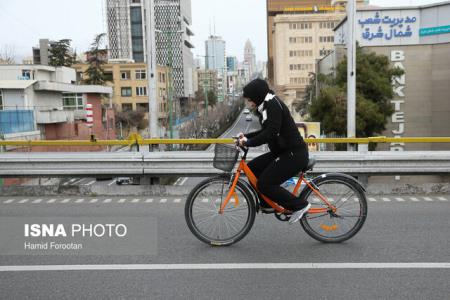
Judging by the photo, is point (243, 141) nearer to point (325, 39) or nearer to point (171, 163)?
point (171, 163)

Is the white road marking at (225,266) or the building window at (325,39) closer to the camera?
the white road marking at (225,266)

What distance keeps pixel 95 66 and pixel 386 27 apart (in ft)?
172

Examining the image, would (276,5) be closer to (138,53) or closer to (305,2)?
(305,2)

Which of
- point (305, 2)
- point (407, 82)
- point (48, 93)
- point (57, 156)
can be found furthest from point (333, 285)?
point (305, 2)

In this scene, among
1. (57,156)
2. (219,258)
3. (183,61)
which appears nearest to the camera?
(219,258)

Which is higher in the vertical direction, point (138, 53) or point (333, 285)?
point (138, 53)

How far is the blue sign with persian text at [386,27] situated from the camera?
37.3 meters

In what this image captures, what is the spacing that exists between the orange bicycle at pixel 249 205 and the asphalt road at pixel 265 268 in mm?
148

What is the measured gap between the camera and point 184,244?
17.8 ft

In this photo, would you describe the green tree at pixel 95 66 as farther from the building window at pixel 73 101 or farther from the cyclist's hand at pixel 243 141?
the cyclist's hand at pixel 243 141

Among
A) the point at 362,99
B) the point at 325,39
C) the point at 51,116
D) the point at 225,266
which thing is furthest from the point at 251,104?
the point at 325,39

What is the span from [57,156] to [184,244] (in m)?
3.65

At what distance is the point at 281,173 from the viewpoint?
519 centimetres

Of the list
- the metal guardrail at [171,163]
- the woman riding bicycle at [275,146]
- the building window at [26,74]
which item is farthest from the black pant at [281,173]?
the building window at [26,74]
